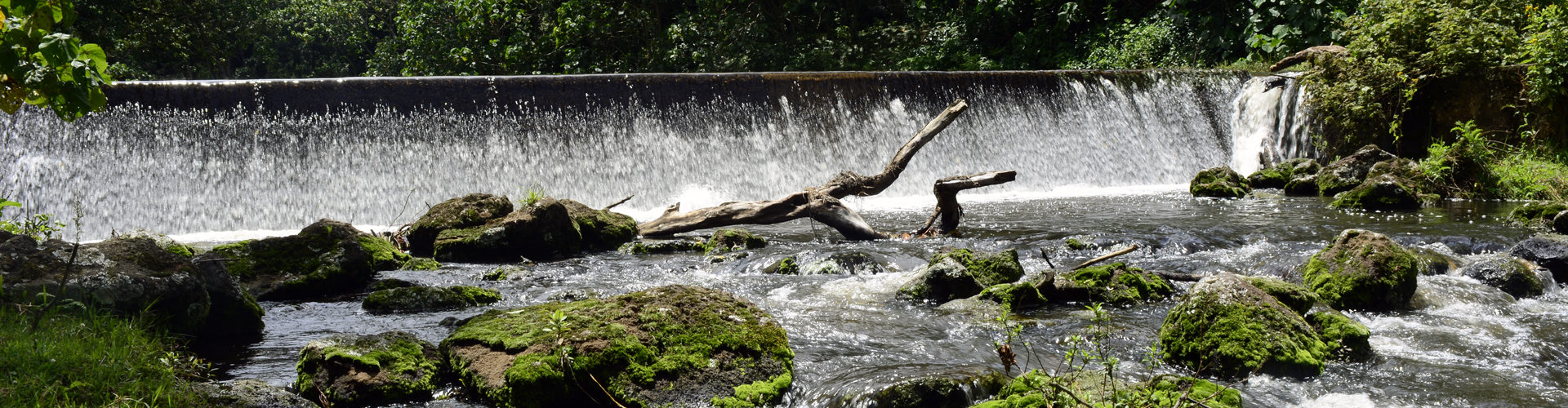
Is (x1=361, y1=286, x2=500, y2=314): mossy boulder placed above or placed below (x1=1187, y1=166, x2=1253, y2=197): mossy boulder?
below

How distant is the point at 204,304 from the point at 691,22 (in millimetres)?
18465

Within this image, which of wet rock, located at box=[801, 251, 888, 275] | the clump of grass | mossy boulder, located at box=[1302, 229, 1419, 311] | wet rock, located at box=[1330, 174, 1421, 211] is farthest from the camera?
wet rock, located at box=[1330, 174, 1421, 211]

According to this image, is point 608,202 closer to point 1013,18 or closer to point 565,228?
point 565,228

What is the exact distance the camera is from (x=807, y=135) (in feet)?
46.1

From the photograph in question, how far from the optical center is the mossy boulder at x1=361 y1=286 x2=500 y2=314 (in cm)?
630

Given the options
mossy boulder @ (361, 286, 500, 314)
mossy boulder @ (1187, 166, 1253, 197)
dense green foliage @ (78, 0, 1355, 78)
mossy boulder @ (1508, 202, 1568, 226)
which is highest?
dense green foliage @ (78, 0, 1355, 78)

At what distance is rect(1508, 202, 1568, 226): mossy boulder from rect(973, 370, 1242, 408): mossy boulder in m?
6.87

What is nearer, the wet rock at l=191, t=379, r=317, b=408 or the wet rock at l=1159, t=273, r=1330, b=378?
the wet rock at l=191, t=379, r=317, b=408

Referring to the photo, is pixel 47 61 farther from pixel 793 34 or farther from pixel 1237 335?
pixel 793 34

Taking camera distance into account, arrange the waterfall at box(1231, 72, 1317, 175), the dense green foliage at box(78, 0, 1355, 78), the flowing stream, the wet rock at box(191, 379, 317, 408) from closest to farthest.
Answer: the wet rock at box(191, 379, 317, 408), the flowing stream, the waterfall at box(1231, 72, 1317, 175), the dense green foliage at box(78, 0, 1355, 78)

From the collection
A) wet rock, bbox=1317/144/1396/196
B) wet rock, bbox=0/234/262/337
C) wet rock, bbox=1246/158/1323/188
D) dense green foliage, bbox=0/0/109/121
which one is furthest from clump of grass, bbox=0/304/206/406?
wet rock, bbox=1246/158/1323/188

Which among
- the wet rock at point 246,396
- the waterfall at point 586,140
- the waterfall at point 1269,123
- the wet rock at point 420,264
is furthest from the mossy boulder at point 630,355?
the waterfall at point 1269,123

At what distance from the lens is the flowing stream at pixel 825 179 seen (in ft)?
17.3

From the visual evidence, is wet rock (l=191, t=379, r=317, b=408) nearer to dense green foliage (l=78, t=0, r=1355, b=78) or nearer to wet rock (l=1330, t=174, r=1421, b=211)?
wet rock (l=1330, t=174, r=1421, b=211)
